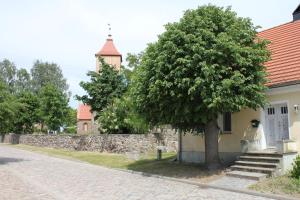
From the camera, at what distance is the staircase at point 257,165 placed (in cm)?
1478

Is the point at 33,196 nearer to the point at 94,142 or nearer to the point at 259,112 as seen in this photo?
the point at 259,112

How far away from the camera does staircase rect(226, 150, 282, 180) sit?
582 inches

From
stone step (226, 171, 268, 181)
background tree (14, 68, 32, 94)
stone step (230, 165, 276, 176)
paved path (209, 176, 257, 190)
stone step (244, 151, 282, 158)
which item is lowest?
paved path (209, 176, 257, 190)

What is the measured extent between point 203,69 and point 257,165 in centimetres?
461

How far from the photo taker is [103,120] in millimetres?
34312

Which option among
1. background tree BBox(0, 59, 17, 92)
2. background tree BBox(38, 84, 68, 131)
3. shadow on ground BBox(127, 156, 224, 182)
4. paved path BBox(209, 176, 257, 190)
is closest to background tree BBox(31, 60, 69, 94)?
background tree BBox(0, 59, 17, 92)

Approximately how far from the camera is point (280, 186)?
13.1 m

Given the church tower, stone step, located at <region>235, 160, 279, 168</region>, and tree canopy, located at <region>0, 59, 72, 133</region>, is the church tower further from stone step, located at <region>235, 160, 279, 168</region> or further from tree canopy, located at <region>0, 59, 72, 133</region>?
stone step, located at <region>235, 160, 279, 168</region>

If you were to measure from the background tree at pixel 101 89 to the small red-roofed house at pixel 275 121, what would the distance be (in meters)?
19.0

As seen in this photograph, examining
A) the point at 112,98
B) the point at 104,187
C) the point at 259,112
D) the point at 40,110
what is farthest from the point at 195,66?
the point at 40,110

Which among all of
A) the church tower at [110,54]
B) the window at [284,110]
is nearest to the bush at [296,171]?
the window at [284,110]

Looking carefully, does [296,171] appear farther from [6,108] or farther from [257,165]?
[6,108]

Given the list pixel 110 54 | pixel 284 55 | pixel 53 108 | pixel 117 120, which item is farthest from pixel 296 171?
pixel 110 54

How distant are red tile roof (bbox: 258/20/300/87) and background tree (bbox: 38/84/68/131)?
35093 mm
